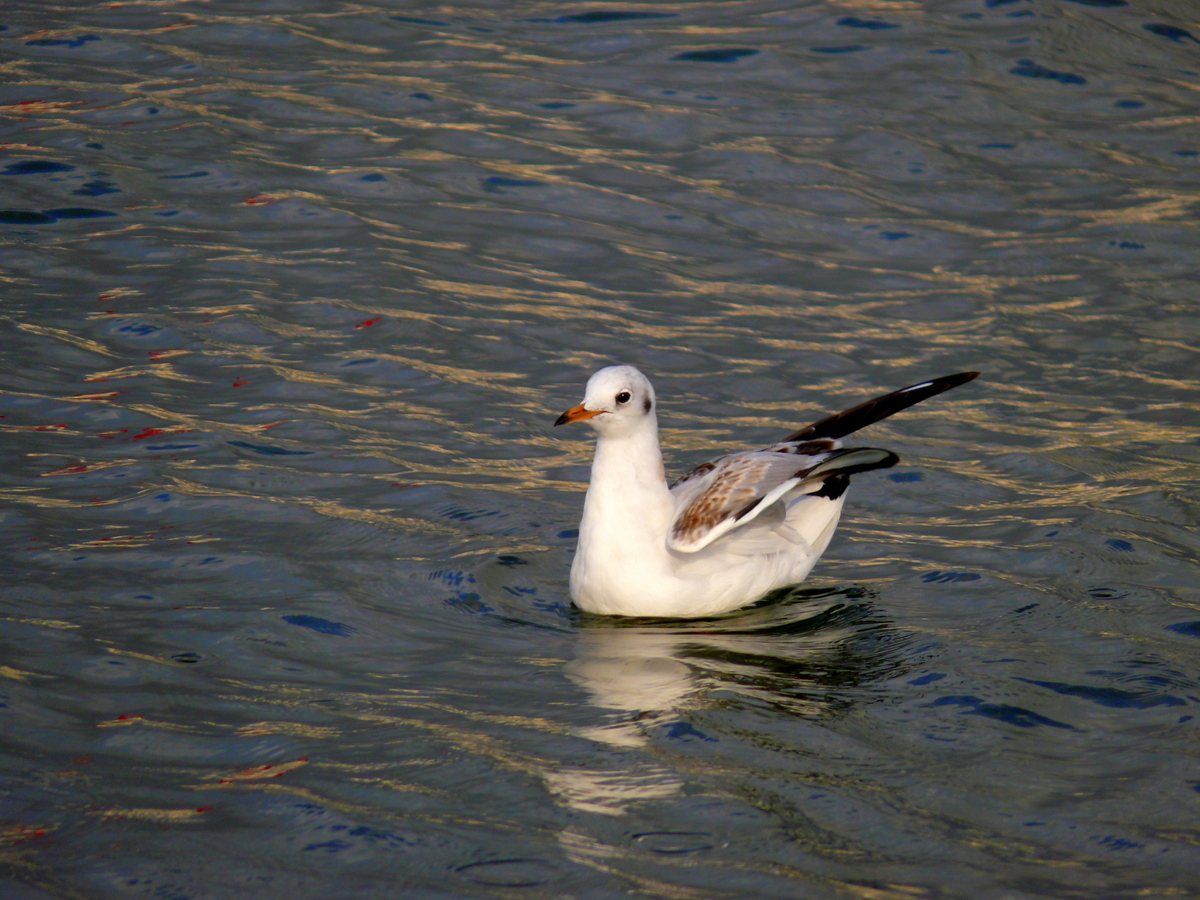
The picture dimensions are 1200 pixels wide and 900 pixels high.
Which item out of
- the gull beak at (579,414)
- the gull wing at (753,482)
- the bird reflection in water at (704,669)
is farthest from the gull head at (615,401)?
the bird reflection in water at (704,669)

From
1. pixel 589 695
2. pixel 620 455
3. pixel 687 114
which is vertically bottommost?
pixel 589 695

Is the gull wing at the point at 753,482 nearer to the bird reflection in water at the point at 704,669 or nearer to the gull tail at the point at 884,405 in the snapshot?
the gull tail at the point at 884,405

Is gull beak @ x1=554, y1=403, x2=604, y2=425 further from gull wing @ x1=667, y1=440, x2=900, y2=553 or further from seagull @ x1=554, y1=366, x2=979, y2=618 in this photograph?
gull wing @ x1=667, y1=440, x2=900, y2=553

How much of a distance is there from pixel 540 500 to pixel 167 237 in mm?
5116

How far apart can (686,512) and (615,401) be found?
2.25 feet

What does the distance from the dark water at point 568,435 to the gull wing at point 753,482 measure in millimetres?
550

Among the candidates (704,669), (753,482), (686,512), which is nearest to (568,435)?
(686,512)

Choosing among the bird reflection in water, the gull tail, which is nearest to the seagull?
the gull tail

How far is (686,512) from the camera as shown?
23.5 ft

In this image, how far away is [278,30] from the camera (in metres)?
16.2

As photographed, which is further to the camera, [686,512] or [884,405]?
[884,405]

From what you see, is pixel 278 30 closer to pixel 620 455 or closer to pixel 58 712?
pixel 620 455

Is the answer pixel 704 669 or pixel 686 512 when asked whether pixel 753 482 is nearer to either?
pixel 686 512

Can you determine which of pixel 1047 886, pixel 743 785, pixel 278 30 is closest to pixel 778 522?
pixel 743 785
